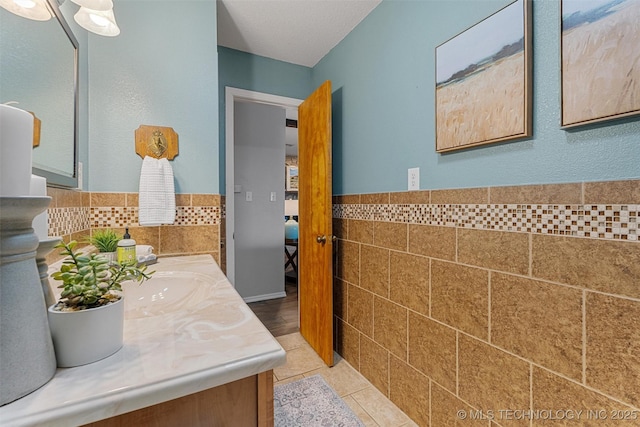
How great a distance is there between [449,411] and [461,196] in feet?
3.24

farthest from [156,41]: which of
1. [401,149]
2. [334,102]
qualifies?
[401,149]

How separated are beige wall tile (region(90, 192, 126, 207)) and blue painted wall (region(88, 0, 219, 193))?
0.03 m

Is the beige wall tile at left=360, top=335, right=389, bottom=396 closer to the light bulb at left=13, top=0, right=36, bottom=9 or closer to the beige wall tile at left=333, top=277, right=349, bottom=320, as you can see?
the beige wall tile at left=333, top=277, right=349, bottom=320

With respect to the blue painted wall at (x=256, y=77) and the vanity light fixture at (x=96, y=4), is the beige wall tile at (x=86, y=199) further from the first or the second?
the blue painted wall at (x=256, y=77)

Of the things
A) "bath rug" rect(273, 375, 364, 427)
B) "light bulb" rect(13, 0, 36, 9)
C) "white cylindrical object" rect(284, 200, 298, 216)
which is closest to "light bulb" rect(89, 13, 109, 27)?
"light bulb" rect(13, 0, 36, 9)

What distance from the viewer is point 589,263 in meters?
0.90

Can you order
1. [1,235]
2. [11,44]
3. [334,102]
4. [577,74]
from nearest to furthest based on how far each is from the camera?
[1,235]
[11,44]
[577,74]
[334,102]

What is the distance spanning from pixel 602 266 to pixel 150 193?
1.88 metres

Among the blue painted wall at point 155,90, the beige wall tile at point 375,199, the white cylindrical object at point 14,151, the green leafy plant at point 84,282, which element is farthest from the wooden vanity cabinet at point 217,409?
the blue painted wall at point 155,90

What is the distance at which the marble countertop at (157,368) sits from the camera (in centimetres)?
40

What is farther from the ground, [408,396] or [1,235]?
[1,235]

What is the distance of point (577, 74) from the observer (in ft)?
2.99

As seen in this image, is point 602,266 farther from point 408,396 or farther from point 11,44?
point 11,44

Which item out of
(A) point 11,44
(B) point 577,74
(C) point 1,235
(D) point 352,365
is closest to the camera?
(C) point 1,235
